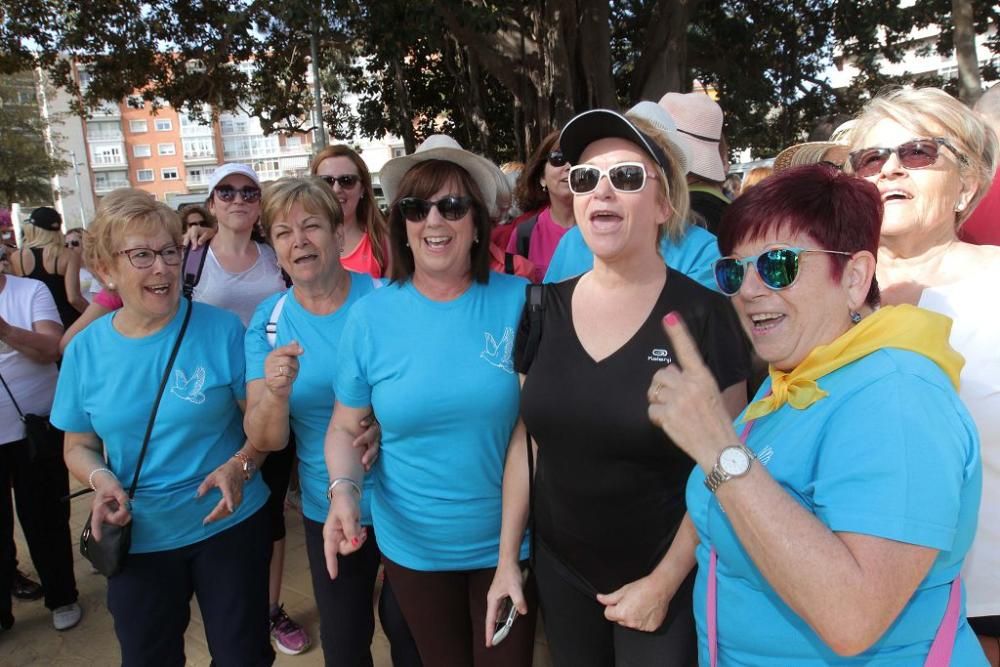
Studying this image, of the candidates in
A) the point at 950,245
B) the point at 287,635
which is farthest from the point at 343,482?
the point at 950,245

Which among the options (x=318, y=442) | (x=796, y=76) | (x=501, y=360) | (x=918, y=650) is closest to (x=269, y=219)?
(x=318, y=442)

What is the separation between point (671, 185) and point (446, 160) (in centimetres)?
76

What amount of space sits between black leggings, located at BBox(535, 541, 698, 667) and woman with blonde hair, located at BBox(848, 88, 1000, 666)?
686mm

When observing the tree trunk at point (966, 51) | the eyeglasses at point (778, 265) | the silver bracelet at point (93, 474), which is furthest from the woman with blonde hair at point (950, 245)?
the tree trunk at point (966, 51)

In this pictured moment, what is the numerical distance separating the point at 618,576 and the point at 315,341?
1.29 metres

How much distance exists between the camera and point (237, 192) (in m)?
3.21

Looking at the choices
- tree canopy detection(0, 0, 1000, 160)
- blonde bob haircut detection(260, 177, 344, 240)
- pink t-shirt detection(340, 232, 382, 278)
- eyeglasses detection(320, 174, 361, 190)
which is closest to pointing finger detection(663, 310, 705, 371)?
blonde bob haircut detection(260, 177, 344, 240)

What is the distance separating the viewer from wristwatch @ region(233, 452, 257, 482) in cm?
222

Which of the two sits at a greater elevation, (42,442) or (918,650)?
(918,650)

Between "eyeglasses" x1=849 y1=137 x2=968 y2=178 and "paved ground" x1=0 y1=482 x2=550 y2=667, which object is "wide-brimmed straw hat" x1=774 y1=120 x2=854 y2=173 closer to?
"eyeglasses" x1=849 y1=137 x2=968 y2=178

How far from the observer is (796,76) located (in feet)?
45.1

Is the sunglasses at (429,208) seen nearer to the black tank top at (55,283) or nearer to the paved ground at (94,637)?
the paved ground at (94,637)

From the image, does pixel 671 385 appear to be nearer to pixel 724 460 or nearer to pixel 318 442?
pixel 724 460

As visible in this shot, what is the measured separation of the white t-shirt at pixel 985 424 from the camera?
1.51m
